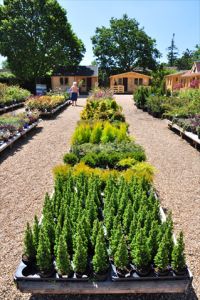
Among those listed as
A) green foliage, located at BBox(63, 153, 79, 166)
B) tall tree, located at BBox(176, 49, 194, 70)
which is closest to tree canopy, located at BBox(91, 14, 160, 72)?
tall tree, located at BBox(176, 49, 194, 70)

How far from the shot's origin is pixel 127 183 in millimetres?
4652

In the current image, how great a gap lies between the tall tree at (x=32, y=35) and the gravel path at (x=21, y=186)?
85.4 feet

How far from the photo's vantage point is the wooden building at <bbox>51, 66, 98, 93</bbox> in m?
40.8

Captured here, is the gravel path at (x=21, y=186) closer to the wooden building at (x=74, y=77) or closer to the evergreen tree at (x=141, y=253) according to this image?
the evergreen tree at (x=141, y=253)

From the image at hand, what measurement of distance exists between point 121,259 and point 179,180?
3.94 m

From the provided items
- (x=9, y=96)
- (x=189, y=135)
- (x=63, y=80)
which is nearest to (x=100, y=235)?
(x=189, y=135)

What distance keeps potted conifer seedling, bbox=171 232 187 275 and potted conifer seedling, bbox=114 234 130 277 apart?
47cm

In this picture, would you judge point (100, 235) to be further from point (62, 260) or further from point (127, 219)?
point (127, 219)

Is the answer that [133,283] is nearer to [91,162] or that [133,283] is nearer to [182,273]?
[182,273]

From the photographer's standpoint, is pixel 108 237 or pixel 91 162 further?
pixel 91 162

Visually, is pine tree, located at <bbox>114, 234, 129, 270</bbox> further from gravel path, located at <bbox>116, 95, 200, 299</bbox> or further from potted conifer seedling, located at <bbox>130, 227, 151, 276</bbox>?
gravel path, located at <bbox>116, 95, 200, 299</bbox>

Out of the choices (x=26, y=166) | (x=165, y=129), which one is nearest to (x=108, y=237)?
(x=26, y=166)

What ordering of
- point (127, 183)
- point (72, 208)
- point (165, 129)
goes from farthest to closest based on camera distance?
point (165, 129)
point (127, 183)
point (72, 208)

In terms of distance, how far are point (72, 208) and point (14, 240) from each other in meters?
0.98
